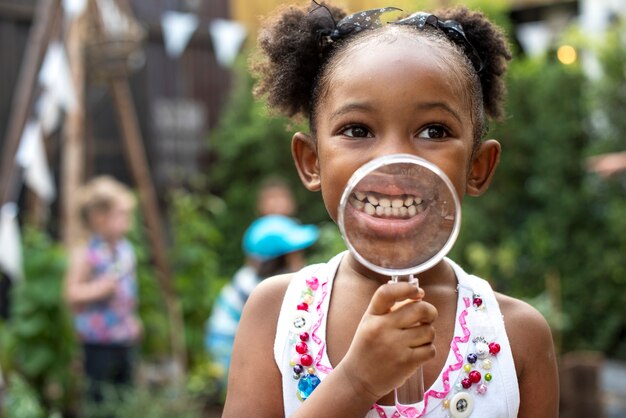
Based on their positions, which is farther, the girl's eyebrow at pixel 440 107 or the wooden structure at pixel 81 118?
the wooden structure at pixel 81 118

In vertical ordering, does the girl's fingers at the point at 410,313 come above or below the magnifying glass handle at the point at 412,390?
above

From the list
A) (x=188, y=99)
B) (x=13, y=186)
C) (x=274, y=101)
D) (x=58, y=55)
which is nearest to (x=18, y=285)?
(x=13, y=186)

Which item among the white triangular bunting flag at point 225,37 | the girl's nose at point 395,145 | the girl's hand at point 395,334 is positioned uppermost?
the white triangular bunting flag at point 225,37

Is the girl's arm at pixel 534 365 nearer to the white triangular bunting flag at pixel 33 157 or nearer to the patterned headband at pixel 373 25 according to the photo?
the patterned headband at pixel 373 25

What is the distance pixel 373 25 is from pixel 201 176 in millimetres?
9183

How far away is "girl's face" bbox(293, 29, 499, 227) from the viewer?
4.30ft

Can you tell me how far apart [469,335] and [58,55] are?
4137 mm

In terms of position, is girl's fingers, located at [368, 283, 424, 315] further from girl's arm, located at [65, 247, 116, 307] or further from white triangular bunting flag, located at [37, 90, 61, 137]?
white triangular bunting flag, located at [37, 90, 61, 137]

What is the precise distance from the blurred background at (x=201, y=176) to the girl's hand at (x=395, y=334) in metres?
0.68

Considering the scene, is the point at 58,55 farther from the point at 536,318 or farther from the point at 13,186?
the point at 536,318

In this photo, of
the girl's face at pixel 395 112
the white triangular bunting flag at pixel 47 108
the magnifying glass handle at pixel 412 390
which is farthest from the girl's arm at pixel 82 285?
the magnifying glass handle at pixel 412 390

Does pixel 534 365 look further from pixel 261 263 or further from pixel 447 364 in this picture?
pixel 261 263

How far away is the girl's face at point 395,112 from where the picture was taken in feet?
4.30

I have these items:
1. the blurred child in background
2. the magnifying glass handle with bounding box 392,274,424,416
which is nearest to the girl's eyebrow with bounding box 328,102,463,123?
the magnifying glass handle with bounding box 392,274,424,416
